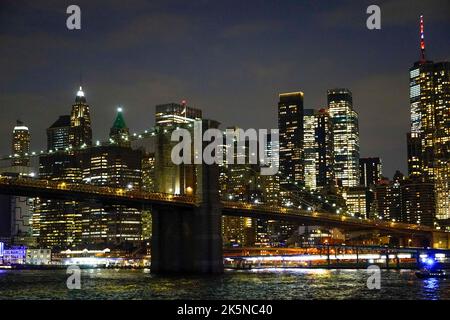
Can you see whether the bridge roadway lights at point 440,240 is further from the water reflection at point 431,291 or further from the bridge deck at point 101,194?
the water reflection at point 431,291

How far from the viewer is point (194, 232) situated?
254 ft

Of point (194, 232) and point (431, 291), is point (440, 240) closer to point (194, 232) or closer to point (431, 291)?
point (194, 232)

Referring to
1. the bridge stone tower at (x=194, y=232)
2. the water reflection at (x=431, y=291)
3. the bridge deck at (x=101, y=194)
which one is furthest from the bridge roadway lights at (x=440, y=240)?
the water reflection at (x=431, y=291)

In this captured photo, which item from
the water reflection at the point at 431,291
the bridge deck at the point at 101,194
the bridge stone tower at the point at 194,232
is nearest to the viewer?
the water reflection at the point at 431,291

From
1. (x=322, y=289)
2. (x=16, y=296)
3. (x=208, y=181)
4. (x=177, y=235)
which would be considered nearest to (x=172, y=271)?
(x=177, y=235)

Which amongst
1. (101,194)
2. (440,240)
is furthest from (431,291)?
(440,240)

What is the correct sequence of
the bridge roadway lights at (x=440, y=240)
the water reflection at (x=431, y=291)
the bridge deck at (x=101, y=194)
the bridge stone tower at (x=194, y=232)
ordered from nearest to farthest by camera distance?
the water reflection at (x=431, y=291) < the bridge deck at (x=101, y=194) < the bridge stone tower at (x=194, y=232) < the bridge roadway lights at (x=440, y=240)

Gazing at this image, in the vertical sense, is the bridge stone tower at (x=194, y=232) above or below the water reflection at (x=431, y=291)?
above

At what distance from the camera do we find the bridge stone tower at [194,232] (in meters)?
76.4

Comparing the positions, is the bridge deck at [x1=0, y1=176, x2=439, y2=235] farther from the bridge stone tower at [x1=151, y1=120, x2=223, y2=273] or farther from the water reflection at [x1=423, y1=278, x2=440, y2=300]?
the water reflection at [x1=423, y1=278, x2=440, y2=300]

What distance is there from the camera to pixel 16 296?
166ft
